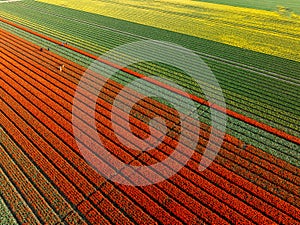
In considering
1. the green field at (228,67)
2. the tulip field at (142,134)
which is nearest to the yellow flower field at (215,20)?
the tulip field at (142,134)

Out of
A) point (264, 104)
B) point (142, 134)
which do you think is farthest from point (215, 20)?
point (142, 134)

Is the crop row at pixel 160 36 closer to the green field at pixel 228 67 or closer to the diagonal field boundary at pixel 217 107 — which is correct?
the green field at pixel 228 67

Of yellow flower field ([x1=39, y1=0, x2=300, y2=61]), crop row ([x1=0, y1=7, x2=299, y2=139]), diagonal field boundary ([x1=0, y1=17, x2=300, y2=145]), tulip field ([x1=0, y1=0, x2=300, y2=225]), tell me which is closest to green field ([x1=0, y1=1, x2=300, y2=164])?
crop row ([x1=0, y1=7, x2=299, y2=139])

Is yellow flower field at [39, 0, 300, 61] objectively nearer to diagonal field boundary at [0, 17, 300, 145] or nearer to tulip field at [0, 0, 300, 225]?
tulip field at [0, 0, 300, 225]

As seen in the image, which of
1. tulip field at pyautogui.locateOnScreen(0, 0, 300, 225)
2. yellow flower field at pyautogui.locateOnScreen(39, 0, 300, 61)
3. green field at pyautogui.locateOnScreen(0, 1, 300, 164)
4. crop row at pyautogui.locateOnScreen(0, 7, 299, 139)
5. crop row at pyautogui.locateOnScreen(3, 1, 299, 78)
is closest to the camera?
tulip field at pyautogui.locateOnScreen(0, 0, 300, 225)

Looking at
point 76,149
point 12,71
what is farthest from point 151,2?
point 76,149
